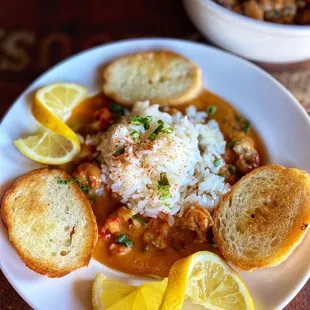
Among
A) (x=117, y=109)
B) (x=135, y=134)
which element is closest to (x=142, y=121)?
(x=135, y=134)

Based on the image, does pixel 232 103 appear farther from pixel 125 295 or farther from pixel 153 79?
pixel 125 295

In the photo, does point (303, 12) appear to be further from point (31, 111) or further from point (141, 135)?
point (31, 111)

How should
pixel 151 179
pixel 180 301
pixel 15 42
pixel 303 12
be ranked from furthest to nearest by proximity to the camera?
pixel 15 42 → pixel 303 12 → pixel 151 179 → pixel 180 301

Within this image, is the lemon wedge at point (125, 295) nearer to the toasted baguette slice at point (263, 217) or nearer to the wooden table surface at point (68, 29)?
the toasted baguette slice at point (263, 217)

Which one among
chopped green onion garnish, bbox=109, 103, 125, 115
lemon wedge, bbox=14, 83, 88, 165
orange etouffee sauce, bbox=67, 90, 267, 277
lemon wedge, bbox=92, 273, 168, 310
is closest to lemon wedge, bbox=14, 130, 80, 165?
lemon wedge, bbox=14, 83, 88, 165

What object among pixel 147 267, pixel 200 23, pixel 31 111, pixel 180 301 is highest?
pixel 200 23

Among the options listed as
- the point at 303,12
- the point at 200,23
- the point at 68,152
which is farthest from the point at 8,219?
the point at 303,12

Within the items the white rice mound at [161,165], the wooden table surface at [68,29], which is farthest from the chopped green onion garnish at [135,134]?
the wooden table surface at [68,29]
